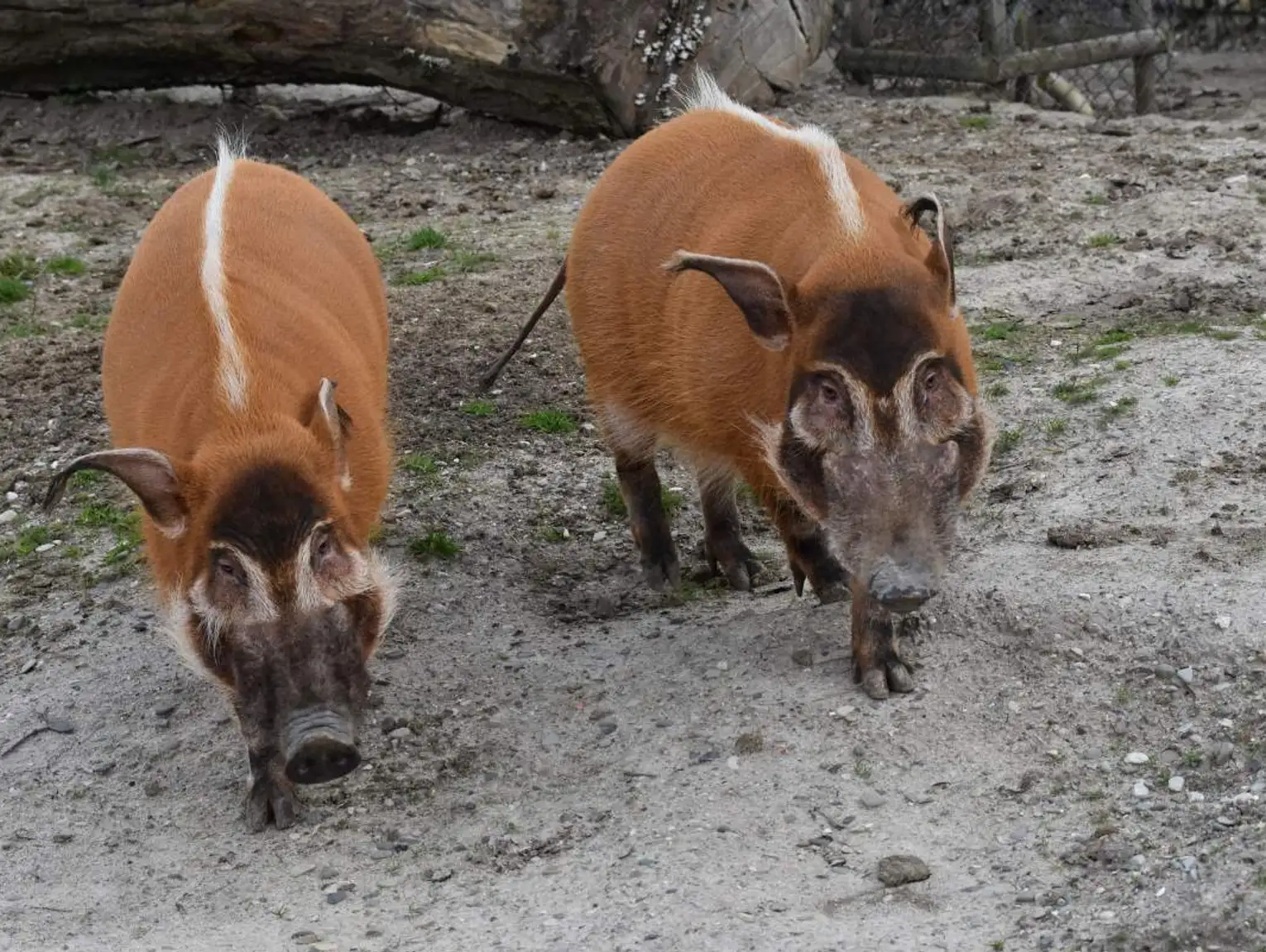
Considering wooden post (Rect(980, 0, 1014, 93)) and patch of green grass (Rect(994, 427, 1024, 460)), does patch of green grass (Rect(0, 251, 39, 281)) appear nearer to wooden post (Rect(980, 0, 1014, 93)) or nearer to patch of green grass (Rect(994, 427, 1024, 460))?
patch of green grass (Rect(994, 427, 1024, 460))

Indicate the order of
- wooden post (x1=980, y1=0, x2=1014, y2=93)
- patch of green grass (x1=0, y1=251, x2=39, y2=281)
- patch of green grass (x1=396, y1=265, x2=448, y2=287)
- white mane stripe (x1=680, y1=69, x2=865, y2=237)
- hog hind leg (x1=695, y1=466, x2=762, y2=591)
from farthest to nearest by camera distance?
wooden post (x1=980, y1=0, x2=1014, y2=93) → patch of green grass (x1=0, y1=251, x2=39, y2=281) → patch of green grass (x1=396, y1=265, x2=448, y2=287) → hog hind leg (x1=695, y1=466, x2=762, y2=591) → white mane stripe (x1=680, y1=69, x2=865, y2=237)

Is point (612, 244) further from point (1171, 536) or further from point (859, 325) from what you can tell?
point (1171, 536)

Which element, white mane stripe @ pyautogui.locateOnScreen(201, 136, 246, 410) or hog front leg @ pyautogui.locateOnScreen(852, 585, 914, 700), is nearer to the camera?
white mane stripe @ pyautogui.locateOnScreen(201, 136, 246, 410)

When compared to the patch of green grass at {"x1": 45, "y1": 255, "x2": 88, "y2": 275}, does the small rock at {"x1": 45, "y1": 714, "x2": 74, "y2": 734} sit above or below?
below

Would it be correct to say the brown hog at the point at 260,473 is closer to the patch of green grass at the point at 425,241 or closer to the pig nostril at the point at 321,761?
the pig nostril at the point at 321,761

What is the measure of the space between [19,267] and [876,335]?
5893mm

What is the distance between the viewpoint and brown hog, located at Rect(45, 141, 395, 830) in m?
4.00

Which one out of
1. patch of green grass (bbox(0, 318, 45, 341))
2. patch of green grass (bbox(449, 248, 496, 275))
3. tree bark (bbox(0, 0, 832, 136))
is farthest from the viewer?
tree bark (bbox(0, 0, 832, 136))

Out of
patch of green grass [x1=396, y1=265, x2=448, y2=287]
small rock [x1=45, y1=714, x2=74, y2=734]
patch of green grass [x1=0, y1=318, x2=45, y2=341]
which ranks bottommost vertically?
small rock [x1=45, y1=714, x2=74, y2=734]

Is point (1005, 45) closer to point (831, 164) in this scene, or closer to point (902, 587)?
point (831, 164)

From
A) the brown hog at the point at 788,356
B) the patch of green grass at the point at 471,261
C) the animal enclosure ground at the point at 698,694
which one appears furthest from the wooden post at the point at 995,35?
the brown hog at the point at 788,356

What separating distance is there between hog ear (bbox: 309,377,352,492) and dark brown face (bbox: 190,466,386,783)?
22 centimetres

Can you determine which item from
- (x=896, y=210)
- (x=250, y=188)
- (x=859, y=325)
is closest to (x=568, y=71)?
(x=250, y=188)

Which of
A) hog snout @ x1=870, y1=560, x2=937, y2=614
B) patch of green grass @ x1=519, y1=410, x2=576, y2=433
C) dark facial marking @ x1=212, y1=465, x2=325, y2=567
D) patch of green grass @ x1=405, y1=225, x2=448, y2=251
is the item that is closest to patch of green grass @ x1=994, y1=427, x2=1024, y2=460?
patch of green grass @ x1=519, y1=410, x2=576, y2=433
